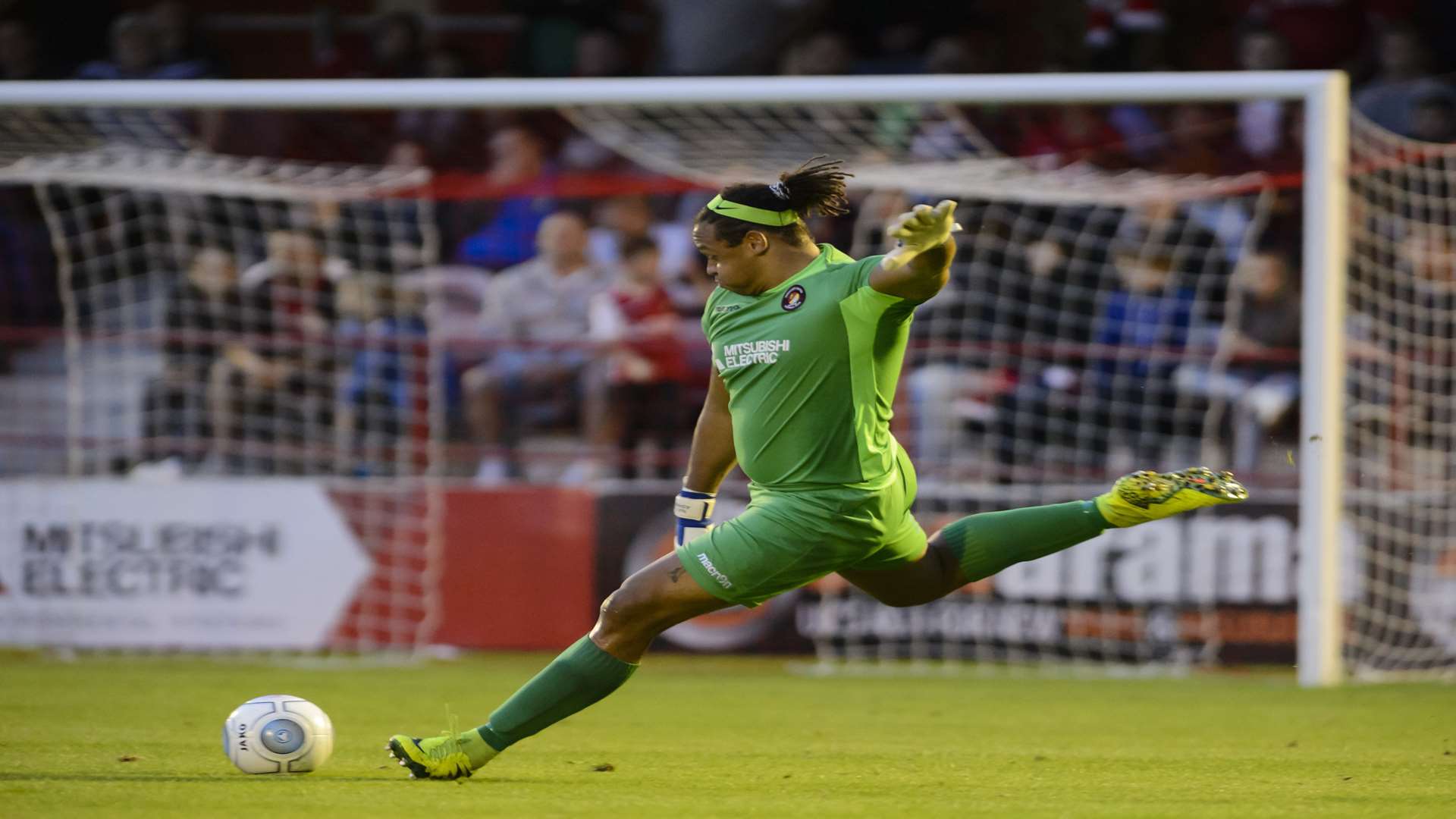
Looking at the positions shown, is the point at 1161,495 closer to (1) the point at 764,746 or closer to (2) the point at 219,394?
(1) the point at 764,746

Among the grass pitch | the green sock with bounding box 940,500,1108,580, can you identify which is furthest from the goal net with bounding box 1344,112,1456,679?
the green sock with bounding box 940,500,1108,580

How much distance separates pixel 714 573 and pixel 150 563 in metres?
6.37

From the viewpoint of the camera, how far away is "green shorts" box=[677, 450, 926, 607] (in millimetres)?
5602

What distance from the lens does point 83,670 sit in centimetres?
1002

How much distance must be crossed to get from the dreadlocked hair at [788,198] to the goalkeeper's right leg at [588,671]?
980mm

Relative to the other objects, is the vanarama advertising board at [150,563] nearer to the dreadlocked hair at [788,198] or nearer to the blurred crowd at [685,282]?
the blurred crowd at [685,282]

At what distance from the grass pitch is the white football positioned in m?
0.06

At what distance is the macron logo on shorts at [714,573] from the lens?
5.59 metres

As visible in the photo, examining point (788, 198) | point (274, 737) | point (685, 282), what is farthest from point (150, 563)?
point (788, 198)

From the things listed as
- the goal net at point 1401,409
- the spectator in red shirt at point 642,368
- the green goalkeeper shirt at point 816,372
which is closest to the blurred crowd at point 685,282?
the spectator in red shirt at point 642,368

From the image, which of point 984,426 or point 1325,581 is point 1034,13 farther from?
point 1325,581

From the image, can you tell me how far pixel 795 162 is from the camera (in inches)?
481

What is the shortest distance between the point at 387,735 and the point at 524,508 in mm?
3919

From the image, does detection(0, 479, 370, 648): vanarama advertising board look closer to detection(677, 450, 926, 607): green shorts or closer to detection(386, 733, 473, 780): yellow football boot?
detection(386, 733, 473, 780): yellow football boot
